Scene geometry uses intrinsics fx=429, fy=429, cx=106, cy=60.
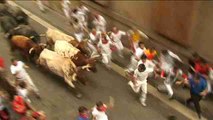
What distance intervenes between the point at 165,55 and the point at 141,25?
2750mm

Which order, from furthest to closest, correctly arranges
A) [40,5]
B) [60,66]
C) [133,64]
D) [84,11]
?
[40,5], [84,11], [133,64], [60,66]

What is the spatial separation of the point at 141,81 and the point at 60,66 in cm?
227

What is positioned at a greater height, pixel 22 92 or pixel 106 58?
pixel 22 92

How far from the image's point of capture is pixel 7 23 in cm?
1424

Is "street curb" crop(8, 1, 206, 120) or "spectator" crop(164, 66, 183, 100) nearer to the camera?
"street curb" crop(8, 1, 206, 120)

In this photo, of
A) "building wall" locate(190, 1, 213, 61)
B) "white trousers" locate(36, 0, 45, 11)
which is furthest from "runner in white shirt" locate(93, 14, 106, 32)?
"white trousers" locate(36, 0, 45, 11)

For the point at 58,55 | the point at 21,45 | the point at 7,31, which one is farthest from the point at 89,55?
the point at 7,31

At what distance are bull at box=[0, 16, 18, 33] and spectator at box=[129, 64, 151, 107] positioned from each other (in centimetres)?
479

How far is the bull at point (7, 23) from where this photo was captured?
14.2 metres

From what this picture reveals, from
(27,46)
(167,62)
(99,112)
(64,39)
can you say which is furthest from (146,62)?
(27,46)

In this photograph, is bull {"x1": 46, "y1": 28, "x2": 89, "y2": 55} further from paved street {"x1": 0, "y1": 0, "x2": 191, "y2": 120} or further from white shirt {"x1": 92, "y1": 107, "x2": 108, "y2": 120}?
white shirt {"x1": 92, "y1": 107, "x2": 108, "y2": 120}

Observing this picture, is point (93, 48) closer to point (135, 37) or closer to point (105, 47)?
point (105, 47)

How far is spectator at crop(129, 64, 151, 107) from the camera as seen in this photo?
11.2 m

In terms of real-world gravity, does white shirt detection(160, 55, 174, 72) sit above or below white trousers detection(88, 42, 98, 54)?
above
